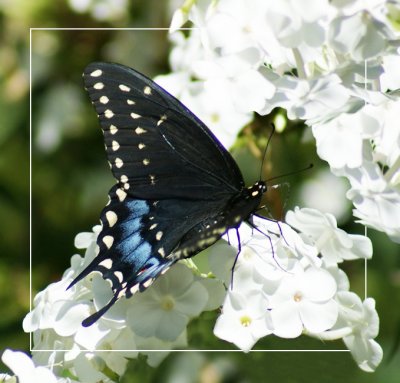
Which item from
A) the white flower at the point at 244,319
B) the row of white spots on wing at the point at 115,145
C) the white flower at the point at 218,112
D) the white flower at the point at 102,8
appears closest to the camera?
the white flower at the point at 244,319

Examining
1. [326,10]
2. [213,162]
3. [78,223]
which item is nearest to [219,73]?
[213,162]

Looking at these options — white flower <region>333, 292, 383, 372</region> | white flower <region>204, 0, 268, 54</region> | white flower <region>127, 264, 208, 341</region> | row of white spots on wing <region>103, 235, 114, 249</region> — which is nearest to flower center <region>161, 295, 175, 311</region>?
white flower <region>127, 264, 208, 341</region>

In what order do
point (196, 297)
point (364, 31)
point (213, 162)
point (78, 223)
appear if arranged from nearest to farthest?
point (364, 31) → point (196, 297) → point (213, 162) → point (78, 223)

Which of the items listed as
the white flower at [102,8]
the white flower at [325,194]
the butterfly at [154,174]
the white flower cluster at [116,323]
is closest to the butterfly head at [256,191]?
the butterfly at [154,174]

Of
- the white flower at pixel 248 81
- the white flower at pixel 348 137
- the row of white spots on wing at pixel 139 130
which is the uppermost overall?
the white flower at pixel 248 81

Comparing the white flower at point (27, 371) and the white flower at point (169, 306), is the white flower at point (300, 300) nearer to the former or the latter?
the white flower at point (169, 306)

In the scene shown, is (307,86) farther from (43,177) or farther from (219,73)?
(43,177)

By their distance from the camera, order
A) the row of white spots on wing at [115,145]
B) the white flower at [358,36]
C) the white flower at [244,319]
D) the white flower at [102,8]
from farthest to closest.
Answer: the white flower at [102,8], the row of white spots on wing at [115,145], the white flower at [244,319], the white flower at [358,36]
